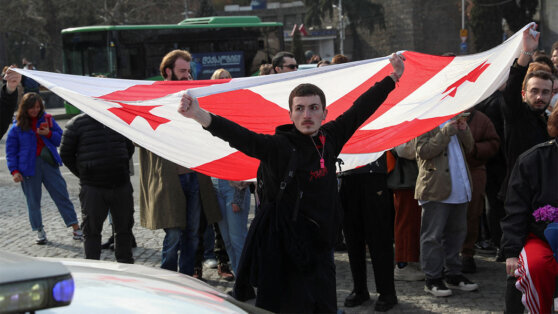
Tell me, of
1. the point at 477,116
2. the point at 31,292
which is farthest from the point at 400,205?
the point at 31,292

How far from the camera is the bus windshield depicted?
82.1ft

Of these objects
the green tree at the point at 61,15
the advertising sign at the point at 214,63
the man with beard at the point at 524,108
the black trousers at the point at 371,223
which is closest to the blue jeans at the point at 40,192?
the black trousers at the point at 371,223

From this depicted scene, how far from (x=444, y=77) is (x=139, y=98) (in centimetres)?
226

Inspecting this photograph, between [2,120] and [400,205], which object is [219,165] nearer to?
[2,120]

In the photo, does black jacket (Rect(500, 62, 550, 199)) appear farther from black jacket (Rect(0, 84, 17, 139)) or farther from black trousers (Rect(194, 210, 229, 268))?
black jacket (Rect(0, 84, 17, 139))

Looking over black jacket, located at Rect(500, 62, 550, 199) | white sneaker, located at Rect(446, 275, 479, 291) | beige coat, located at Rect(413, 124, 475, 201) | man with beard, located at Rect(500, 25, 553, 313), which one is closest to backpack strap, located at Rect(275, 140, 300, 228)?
man with beard, located at Rect(500, 25, 553, 313)

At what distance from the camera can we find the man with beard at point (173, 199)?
590 cm

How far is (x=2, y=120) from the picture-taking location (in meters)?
4.98

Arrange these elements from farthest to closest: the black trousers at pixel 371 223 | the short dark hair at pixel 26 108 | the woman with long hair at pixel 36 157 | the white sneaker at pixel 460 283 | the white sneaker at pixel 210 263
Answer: the woman with long hair at pixel 36 157 → the short dark hair at pixel 26 108 → the white sneaker at pixel 210 263 → the white sneaker at pixel 460 283 → the black trousers at pixel 371 223

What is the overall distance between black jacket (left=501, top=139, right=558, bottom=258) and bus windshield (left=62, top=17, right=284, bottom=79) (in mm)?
21748

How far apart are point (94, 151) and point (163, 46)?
20.3 metres

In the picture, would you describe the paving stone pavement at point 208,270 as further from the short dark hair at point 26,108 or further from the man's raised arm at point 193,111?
the man's raised arm at point 193,111

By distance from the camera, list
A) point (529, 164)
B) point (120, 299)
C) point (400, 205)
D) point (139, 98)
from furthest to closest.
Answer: point (400, 205)
point (139, 98)
point (529, 164)
point (120, 299)

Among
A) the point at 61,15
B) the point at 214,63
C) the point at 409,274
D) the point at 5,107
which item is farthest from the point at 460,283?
the point at 61,15
